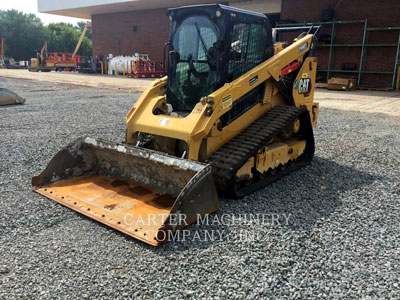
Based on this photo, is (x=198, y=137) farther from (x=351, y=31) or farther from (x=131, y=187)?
(x=351, y=31)

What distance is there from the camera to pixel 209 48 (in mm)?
4969

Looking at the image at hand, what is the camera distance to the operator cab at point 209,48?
4891mm

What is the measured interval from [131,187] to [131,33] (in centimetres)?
2872

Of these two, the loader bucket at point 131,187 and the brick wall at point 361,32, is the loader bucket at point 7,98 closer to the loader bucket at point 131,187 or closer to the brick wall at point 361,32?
the loader bucket at point 131,187

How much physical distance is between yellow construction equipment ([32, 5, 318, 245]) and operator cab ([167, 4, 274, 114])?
0.6 inches

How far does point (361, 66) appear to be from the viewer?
62.0 feet

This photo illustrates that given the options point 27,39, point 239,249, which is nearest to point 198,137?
point 239,249

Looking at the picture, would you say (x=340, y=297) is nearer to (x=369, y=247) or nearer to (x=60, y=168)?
(x=369, y=247)

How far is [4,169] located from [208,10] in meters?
3.83

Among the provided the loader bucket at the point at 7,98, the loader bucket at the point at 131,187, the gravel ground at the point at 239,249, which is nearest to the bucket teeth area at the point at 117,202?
the loader bucket at the point at 131,187

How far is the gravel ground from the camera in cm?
290

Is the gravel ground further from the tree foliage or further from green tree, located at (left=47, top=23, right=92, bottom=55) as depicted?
green tree, located at (left=47, top=23, right=92, bottom=55)

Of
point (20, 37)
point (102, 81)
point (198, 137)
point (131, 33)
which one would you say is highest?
point (20, 37)

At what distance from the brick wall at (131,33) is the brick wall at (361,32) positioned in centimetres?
1225
